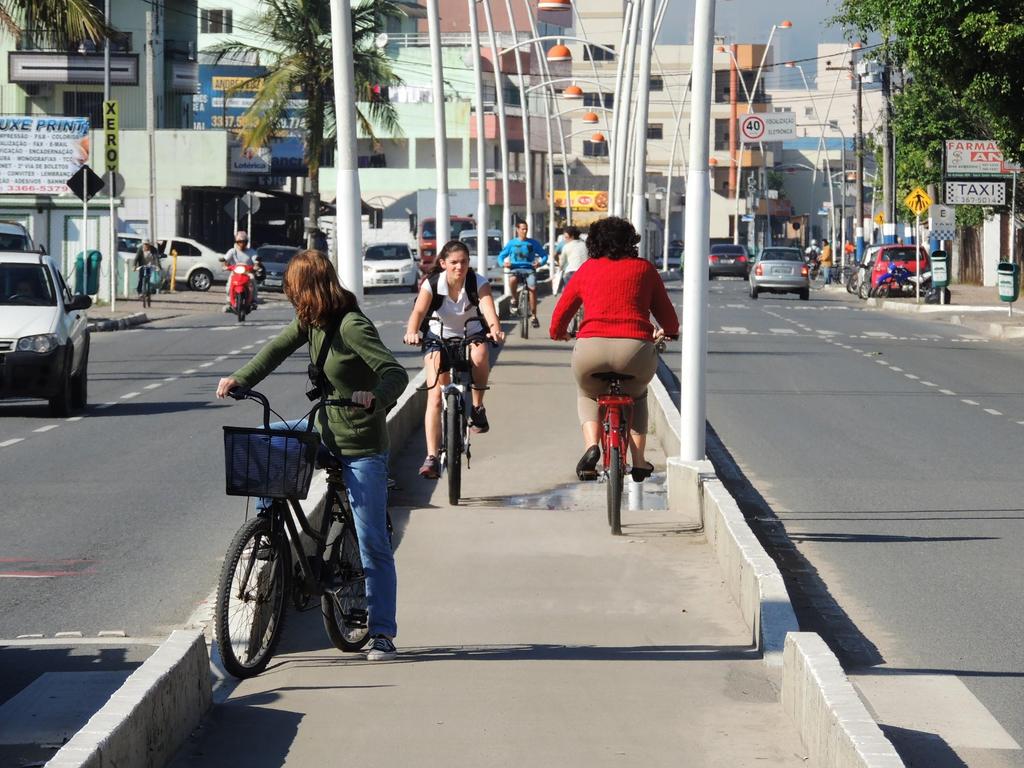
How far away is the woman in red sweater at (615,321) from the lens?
10781mm

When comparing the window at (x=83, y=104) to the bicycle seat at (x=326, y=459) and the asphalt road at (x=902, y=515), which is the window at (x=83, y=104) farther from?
the bicycle seat at (x=326, y=459)

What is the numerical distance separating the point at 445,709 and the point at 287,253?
50746mm

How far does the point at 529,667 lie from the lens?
7434 mm

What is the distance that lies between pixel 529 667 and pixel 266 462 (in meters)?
1.42

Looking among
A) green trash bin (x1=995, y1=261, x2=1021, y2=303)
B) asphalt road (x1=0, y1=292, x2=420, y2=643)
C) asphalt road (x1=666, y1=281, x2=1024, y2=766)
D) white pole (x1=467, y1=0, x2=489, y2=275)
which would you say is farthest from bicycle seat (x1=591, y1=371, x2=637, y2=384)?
green trash bin (x1=995, y1=261, x2=1021, y2=303)

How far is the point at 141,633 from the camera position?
838 centimetres

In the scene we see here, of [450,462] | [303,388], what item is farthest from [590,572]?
[303,388]

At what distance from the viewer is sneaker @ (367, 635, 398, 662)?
24.6ft

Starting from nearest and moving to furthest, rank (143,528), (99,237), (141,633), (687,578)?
1. (141,633)
2. (687,578)
3. (143,528)
4. (99,237)

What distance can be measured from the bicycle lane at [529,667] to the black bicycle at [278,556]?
6.4 inches

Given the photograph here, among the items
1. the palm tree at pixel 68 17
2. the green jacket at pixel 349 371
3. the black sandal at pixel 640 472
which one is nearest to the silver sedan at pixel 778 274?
the palm tree at pixel 68 17

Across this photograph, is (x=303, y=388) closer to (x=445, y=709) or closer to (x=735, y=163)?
(x=445, y=709)

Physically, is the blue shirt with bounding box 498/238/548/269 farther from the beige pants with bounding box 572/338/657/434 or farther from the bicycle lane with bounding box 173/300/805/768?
the beige pants with bounding box 572/338/657/434

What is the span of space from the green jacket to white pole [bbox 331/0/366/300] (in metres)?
5.36
